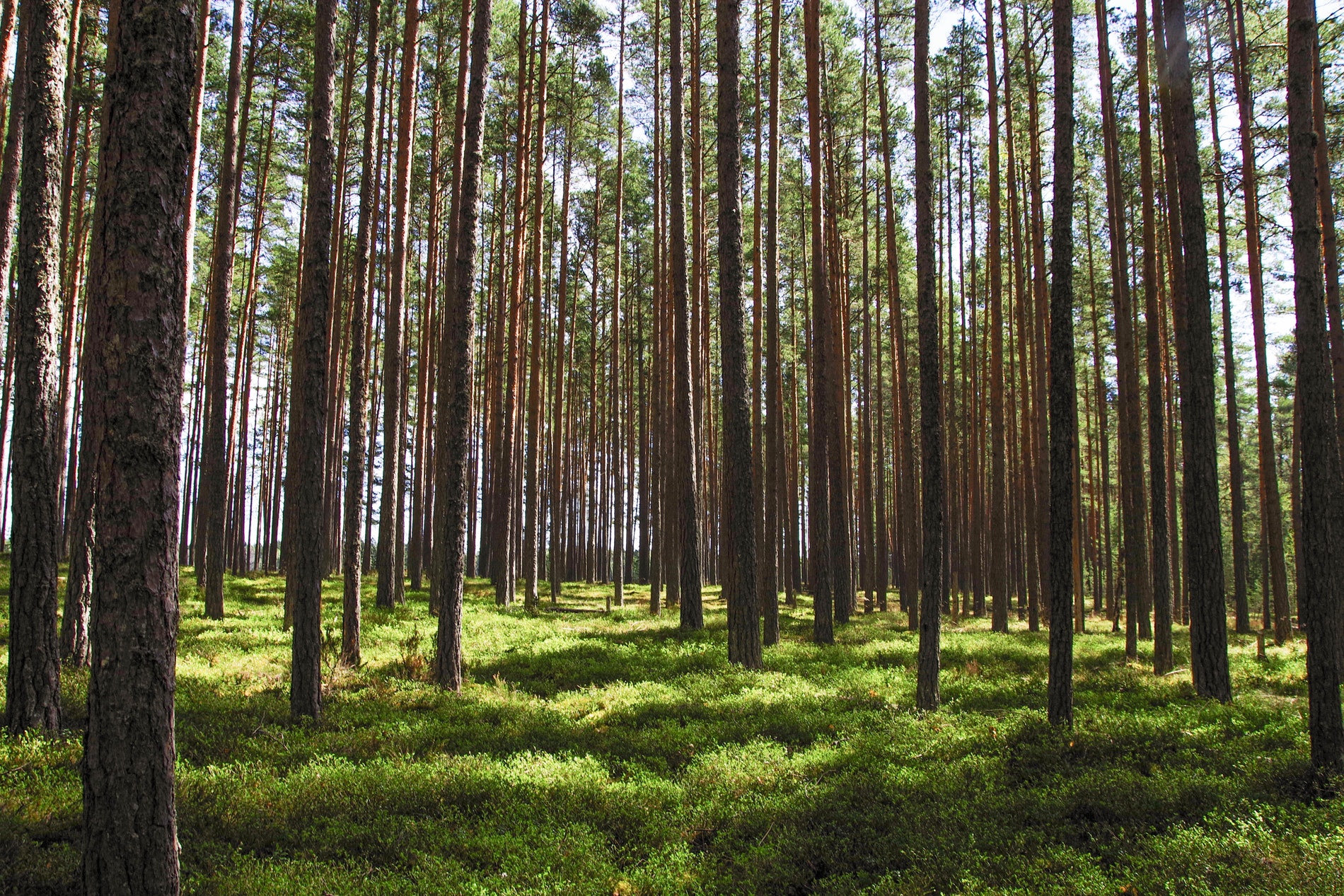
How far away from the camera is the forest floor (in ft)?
15.4

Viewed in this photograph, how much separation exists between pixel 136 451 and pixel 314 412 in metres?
4.44

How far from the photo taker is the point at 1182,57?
9.35 metres

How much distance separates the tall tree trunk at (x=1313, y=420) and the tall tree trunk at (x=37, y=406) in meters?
10.9

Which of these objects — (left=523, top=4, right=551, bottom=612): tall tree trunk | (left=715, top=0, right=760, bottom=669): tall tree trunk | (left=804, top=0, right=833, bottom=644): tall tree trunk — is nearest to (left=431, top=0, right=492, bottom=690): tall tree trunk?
(left=715, top=0, right=760, bottom=669): tall tree trunk

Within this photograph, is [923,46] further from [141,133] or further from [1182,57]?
[141,133]

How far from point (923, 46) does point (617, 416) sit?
16040mm

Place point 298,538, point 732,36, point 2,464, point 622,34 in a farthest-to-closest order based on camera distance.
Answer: point 2,464 < point 622,34 < point 732,36 < point 298,538

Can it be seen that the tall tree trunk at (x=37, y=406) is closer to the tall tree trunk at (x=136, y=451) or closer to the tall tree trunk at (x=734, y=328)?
the tall tree trunk at (x=136, y=451)

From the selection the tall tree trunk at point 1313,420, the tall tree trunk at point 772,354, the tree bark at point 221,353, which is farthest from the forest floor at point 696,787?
the tree bark at point 221,353

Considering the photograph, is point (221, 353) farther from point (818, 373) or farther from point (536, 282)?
point (818, 373)

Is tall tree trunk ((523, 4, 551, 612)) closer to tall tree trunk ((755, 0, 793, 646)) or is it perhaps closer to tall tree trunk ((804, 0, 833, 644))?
tall tree trunk ((755, 0, 793, 646))

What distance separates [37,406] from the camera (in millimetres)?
6523

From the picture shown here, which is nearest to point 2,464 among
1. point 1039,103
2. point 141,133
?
point 141,133

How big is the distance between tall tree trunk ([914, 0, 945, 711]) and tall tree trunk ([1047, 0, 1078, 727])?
4.50 ft
